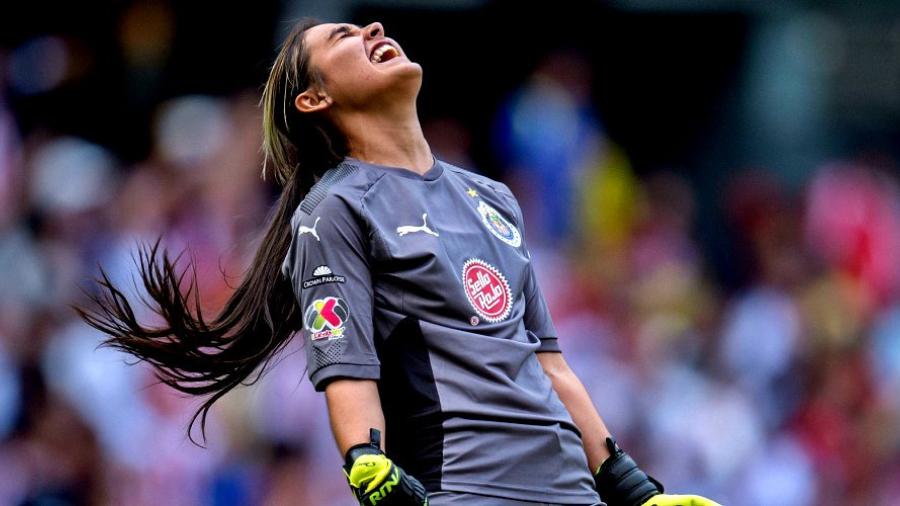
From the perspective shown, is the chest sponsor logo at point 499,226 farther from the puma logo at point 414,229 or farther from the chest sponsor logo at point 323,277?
the chest sponsor logo at point 323,277

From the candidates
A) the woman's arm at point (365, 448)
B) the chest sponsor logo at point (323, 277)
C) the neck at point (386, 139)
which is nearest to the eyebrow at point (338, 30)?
the neck at point (386, 139)

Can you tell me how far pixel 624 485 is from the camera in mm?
3838

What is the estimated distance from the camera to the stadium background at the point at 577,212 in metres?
7.54

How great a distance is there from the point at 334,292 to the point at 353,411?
28 centimetres

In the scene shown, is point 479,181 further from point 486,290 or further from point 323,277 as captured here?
point 323,277

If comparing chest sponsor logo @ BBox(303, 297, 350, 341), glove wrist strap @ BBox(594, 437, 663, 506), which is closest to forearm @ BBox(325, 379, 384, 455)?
chest sponsor logo @ BBox(303, 297, 350, 341)

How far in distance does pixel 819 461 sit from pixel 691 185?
2821mm

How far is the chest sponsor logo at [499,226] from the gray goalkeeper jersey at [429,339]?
94mm

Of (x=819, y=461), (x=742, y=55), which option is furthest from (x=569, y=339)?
(x=742, y=55)

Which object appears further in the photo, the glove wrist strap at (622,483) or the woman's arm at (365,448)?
the glove wrist strap at (622,483)

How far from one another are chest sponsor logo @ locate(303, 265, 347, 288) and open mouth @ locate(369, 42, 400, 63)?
647 mm

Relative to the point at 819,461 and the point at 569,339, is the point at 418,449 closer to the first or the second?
the point at 569,339

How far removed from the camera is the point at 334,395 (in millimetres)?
3504

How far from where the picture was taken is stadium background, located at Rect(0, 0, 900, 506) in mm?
7535
